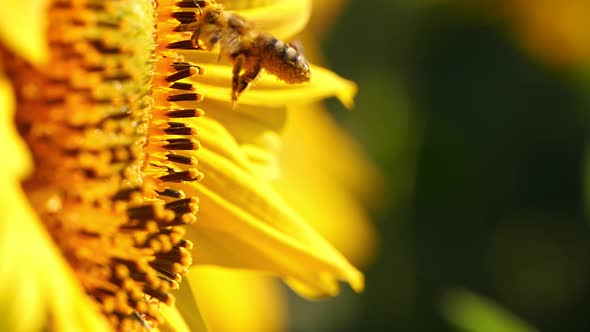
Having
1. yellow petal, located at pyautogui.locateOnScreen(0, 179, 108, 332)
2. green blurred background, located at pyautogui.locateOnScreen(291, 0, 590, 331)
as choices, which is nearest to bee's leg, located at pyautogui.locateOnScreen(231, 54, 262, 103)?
yellow petal, located at pyautogui.locateOnScreen(0, 179, 108, 332)

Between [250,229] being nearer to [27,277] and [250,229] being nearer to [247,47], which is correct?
[247,47]

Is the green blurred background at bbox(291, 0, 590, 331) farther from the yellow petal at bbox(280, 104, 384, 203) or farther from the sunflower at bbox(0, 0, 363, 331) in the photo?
the sunflower at bbox(0, 0, 363, 331)

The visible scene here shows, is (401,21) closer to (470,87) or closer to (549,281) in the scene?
(470,87)

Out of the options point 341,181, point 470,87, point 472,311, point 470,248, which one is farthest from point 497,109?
point 472,311

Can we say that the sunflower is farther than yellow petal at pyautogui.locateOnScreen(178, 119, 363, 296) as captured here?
No

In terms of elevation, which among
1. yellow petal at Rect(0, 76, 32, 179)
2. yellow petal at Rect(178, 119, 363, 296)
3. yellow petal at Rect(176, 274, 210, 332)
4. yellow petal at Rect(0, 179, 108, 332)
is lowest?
yellow petal at Rect(176, 274, 210, 332)

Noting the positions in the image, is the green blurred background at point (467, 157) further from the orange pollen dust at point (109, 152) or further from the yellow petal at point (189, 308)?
the orange pollen dust at point (109, 152)

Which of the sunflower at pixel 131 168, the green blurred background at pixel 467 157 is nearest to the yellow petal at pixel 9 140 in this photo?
the sunflower at pixel 131 168
